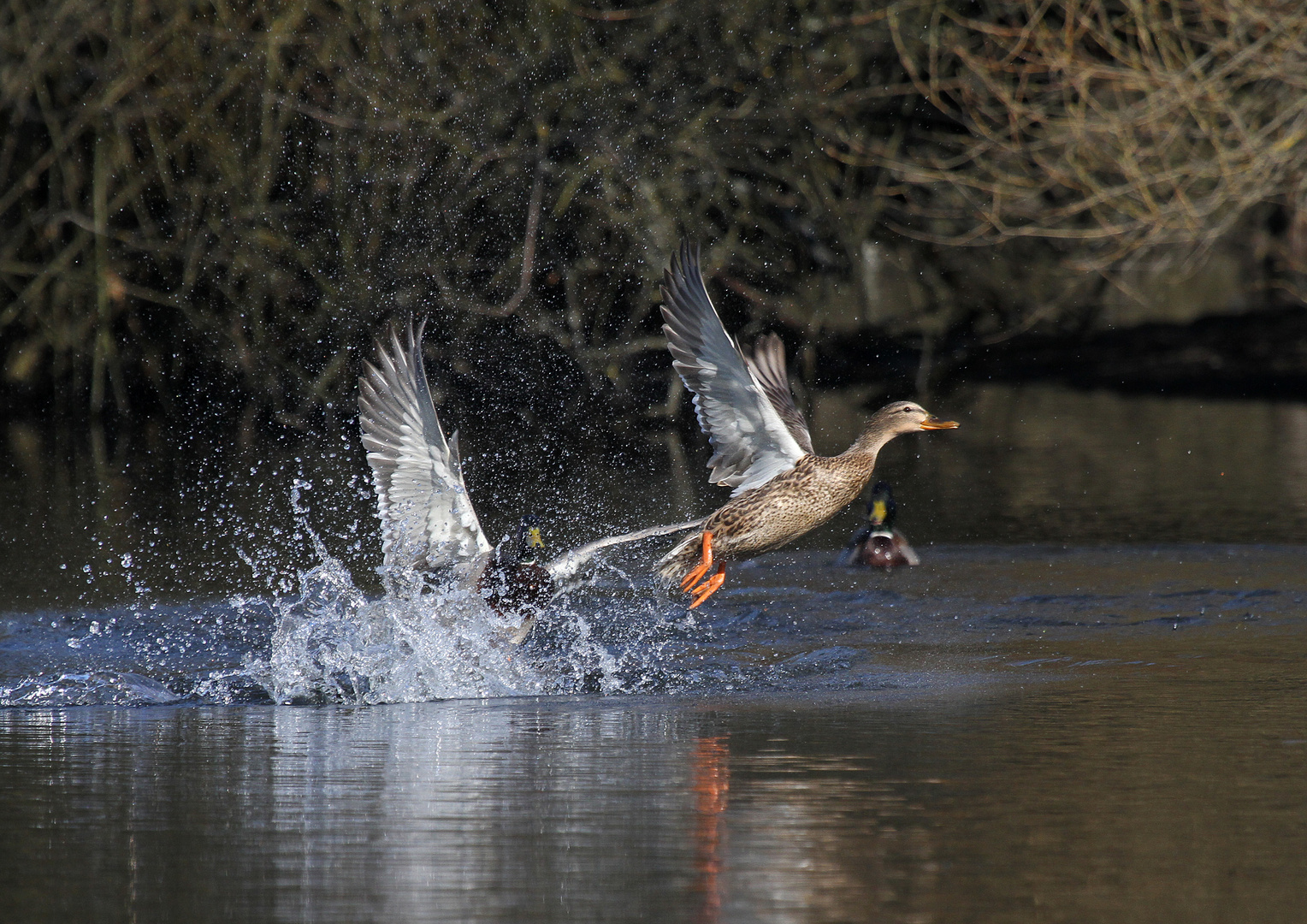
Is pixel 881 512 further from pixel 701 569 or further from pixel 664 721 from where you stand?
pixel 664 721

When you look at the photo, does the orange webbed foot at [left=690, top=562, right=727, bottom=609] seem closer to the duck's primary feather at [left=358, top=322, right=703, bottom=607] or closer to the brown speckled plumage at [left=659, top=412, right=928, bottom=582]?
the brown speckled plumage at [left=659, top=412, right=928, bottom=582]

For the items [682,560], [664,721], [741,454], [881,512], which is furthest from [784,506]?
[664,721]

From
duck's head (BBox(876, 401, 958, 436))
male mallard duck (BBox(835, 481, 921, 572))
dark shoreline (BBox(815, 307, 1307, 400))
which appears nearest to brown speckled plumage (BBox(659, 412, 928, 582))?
duck's head (BBox(876, 401, 958, 436))

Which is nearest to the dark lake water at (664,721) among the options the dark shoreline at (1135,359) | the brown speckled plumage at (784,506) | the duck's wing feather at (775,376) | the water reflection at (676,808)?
the water reflection at (676,808)

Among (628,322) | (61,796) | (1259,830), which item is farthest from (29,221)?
A: (1259,830)

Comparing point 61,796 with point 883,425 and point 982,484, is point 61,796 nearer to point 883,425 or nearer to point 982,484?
point 883,425

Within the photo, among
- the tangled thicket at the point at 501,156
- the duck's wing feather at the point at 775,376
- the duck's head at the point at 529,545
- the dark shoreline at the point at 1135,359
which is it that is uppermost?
the tangled thicket at the point at 501,156

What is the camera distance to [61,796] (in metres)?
4.46

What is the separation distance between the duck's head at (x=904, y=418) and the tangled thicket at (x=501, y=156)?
17.3 ft

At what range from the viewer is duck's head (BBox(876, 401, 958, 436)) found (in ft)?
25.9

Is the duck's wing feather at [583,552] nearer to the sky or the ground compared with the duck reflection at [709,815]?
nearer to the sky

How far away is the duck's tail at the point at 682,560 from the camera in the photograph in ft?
25.1

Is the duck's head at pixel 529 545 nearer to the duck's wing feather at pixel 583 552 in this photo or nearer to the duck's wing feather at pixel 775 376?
the duck's wing feather at pixel 583 552

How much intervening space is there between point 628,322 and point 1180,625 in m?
7.79
